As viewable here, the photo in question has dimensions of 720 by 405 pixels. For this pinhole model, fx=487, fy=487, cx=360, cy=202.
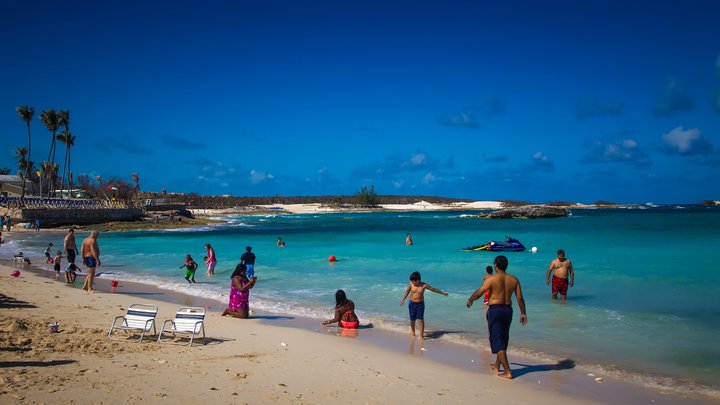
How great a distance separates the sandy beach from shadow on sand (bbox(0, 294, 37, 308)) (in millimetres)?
489

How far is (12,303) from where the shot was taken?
1029 cm

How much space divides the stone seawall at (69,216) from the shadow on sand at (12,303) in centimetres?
3967

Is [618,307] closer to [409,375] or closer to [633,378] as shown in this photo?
[633,378]

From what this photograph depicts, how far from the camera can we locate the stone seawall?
43.9 metres

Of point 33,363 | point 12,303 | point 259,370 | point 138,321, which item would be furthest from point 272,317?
point 33,363

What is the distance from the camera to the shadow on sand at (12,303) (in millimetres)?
10039

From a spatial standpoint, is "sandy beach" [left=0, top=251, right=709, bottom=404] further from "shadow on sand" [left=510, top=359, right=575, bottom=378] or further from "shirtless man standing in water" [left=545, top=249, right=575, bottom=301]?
"shirtless man standing in water" [left=545, top=249, right=575, bottom=301]

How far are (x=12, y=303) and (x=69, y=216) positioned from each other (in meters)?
42.8

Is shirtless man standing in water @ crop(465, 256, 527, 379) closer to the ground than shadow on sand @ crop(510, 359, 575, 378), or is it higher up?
higher up

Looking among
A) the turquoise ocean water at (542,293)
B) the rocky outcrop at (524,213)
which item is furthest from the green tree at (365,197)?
the turquoise ocean water at (542,293)

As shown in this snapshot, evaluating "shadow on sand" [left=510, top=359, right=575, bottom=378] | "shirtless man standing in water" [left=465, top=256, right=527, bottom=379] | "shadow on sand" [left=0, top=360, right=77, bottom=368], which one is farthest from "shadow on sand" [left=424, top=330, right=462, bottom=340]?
"shadow on sand" [left=0, top=360, right=77, bottom=368]

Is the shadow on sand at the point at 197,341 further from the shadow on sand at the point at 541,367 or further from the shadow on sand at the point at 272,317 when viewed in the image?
the shadow on sand at the point at 541,367

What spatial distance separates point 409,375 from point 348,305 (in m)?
3.69

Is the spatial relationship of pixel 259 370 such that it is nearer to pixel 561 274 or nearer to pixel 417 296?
pixel 417 296
